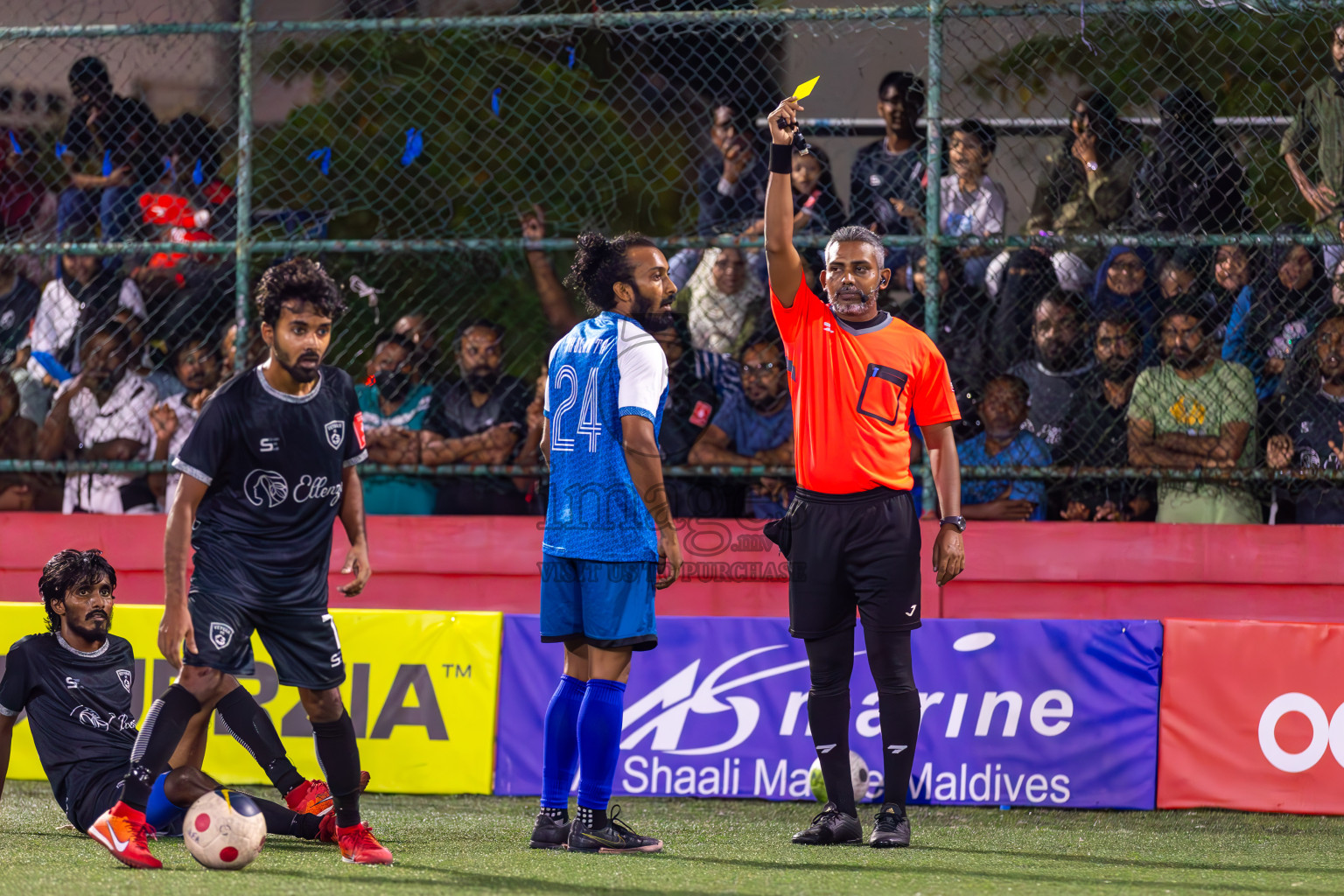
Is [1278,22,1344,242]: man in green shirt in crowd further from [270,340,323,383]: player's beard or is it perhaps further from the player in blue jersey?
[270,340,323,383]: player's beard

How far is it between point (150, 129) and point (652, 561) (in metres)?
4.40

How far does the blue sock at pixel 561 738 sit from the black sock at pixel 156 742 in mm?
1070

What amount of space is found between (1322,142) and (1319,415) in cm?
123

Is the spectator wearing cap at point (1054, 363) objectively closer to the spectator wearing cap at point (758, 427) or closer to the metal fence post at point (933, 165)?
the metal fence post at point (933, 165)

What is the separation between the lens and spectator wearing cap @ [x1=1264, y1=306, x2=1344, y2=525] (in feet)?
19.7

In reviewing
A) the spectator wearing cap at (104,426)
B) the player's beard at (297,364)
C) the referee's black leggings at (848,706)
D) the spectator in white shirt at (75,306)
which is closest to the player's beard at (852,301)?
the referee's black leggings at (848,706)

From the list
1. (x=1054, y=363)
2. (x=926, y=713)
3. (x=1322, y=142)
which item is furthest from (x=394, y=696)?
(x=1322, y=142)

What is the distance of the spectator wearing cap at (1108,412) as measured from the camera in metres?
6.24

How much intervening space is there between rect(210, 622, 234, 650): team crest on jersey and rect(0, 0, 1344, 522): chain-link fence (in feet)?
7.74

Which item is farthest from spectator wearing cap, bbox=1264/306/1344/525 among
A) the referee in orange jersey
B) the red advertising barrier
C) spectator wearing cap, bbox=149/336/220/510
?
spectator wearing cap, bbox=149/336/220/510

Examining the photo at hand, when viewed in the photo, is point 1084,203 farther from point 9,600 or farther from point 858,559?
point 9,600

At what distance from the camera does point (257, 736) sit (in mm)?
4777

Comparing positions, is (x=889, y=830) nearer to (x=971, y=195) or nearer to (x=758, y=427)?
(x=758, y=427)

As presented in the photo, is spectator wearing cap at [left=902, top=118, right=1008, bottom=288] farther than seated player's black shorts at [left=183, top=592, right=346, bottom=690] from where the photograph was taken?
Yes
